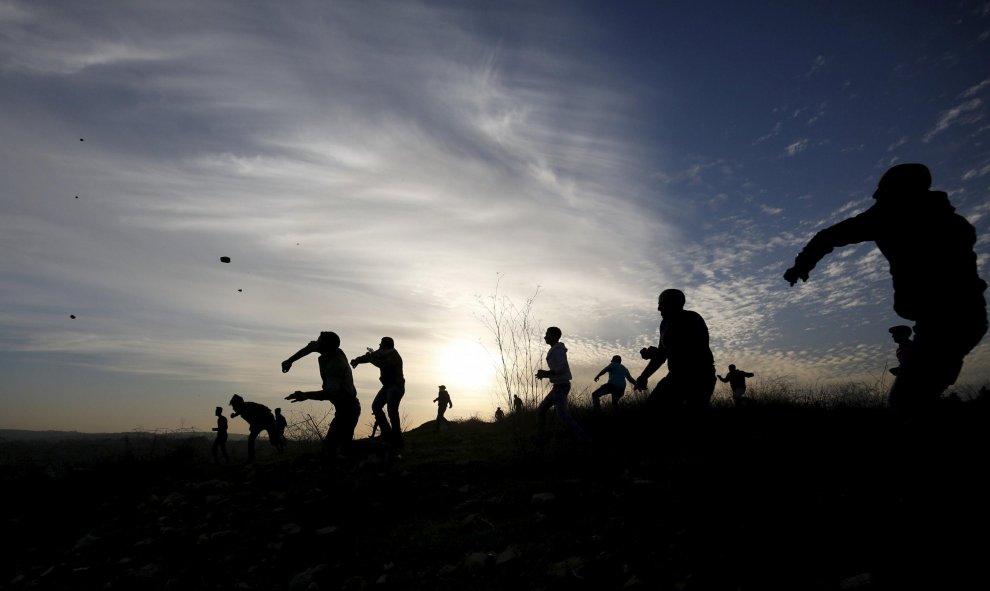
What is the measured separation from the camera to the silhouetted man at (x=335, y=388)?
7.33 m

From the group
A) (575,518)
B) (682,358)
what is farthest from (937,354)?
(575,518)

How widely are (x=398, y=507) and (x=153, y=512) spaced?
124 inches

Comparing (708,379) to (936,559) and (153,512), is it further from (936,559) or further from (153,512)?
(153,512)

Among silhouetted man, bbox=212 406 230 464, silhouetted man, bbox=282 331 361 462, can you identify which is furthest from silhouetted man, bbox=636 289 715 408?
silhouetted man, bbox=212 406 230 464

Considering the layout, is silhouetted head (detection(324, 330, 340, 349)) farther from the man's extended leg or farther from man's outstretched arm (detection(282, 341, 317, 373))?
the man's extended leg

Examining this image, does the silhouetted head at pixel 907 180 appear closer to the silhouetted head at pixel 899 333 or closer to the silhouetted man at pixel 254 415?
the silhouetted head at pixel 899 333

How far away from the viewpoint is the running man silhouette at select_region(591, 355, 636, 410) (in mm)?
11311

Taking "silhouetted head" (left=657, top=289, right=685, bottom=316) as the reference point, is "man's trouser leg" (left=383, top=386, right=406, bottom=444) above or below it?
below

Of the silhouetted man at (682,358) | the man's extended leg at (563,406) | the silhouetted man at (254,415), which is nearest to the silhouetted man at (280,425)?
the silhouetted man at (254,415)

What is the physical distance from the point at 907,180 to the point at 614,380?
29.6 feet

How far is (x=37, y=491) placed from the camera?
6.65m

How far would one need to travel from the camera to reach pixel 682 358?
4438 mm

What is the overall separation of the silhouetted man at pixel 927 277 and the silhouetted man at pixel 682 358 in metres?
1.61

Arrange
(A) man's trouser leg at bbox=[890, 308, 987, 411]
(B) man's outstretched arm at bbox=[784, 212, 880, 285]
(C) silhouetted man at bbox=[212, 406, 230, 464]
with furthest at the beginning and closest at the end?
(C) silhouetted man at bbox=[212, 406, 230, 464]
(B) man's outstretched arm at bbox=[784, 212, 880, 285]
(A) man's trouser leg at bbox=[890, 308, 987, 411]
